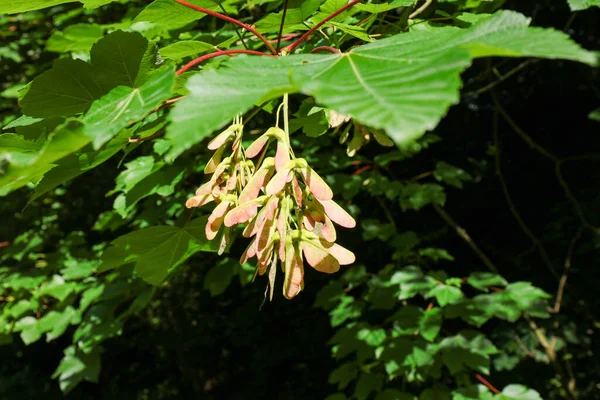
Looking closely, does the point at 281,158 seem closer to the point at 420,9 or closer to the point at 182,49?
the point at 182,49

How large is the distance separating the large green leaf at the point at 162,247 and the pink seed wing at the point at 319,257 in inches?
16.4

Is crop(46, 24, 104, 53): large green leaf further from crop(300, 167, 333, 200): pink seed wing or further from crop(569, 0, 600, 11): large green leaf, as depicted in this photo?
crop(569, 0, 600, 11): large green leaf

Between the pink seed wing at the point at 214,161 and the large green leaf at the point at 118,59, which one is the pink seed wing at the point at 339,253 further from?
the large green leaf at the point at 118,59

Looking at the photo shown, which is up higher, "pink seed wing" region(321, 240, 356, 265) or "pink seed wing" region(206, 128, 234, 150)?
"pink seed wing" region(206, 128, 234, 150)

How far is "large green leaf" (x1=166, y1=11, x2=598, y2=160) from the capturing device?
445 millimetres

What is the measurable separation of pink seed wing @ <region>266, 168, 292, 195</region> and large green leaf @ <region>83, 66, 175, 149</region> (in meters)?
0.19

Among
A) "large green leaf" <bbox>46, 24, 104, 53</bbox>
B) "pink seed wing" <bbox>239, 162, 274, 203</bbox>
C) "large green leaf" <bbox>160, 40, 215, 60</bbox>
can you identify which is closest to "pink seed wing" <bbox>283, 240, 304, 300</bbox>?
"pink seed wing" <bbox>239, 162, 274, 203</bbox>

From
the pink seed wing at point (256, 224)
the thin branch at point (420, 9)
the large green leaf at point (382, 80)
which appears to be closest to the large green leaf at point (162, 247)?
the pink seed wing at point (256, 224)

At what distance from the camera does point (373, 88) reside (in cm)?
50

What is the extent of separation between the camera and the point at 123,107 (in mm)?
674

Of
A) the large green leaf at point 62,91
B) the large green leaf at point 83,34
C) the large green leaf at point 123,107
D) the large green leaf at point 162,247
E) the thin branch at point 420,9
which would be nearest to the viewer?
the large green leaf at point 123,107

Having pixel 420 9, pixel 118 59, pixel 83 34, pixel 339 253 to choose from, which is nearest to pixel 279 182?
pixel 339 253

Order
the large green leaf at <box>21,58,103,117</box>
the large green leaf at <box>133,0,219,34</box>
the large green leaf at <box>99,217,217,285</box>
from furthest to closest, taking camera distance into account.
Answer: the large green leaf at <box>99,217,217,285</box> → the large green leaf at <box>133,0,219,34</box> → the large green leaf at <box>21,58,103,117</box>

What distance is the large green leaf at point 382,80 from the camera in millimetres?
445
